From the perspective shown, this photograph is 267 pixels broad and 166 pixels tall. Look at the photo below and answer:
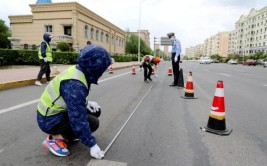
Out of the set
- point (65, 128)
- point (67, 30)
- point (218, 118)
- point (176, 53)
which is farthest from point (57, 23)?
point (65, 128)

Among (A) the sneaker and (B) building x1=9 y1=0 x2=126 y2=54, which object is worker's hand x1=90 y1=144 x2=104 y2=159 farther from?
(B) building x1=9 y1=0 x2=126 y2=54

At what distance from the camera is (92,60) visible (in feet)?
7.23

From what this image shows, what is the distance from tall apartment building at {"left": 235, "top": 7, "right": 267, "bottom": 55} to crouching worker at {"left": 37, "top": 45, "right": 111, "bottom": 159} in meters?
92.6

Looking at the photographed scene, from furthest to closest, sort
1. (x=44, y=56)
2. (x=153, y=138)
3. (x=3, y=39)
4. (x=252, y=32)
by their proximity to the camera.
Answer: (x=252, y=32), (x=3, y=39), (x=44, y=56), (x=153, y=138)

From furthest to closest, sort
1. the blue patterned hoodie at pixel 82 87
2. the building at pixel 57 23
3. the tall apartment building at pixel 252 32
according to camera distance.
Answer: the tall apartment building at pixel 252 32
the building at pixel 57 23
the blue patterned hoodie at pixel 82 87

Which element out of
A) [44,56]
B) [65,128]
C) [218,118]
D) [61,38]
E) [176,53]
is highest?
[61,38]

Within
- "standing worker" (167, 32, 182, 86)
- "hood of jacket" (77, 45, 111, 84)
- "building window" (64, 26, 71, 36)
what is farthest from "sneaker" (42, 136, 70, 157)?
"building window" (64, 26, 71, 36)

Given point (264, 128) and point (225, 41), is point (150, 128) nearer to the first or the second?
point (264, 128)

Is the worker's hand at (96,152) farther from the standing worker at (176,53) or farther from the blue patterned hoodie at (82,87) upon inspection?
the standing worker at (176,53)

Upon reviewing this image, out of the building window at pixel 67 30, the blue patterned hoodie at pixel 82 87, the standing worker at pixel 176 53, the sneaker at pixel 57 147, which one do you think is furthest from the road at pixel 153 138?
the building window at pixel 67 30

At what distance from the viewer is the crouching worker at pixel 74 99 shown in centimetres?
220

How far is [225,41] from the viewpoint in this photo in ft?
470

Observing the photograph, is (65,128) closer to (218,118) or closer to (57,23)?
(218,118)

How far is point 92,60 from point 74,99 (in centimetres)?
42
